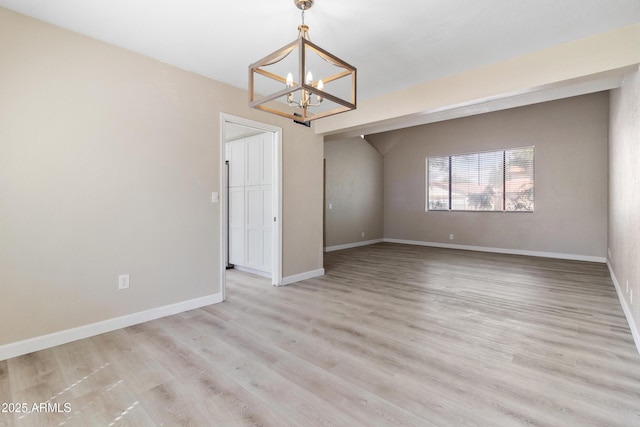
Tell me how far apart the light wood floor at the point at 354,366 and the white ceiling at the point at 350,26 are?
2.58m

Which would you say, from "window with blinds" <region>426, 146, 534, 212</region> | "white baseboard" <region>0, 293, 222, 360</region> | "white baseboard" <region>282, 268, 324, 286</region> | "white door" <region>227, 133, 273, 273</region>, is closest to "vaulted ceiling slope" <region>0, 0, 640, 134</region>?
"white door" <region>227, 133, 273, 273</region>

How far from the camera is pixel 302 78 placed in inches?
65.0

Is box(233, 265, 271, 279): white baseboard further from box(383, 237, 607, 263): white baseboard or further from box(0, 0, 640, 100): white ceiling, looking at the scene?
box(383, 237, 607, 263): white baseboard

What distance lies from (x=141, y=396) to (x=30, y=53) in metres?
2.69

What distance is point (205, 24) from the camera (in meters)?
2.40

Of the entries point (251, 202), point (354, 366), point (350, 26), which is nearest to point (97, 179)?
point (251, 202)

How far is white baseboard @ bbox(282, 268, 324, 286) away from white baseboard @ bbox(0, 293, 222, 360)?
3.76ft

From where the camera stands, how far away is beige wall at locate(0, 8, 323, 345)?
7.48 ft

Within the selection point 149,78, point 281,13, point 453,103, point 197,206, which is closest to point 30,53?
point 149,78

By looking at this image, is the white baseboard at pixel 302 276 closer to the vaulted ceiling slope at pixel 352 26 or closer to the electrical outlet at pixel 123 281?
the electrical outlet at pixel 123 281

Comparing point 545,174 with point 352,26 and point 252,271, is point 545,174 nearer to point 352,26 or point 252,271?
point 352,26

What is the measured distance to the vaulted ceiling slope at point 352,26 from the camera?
2170mm

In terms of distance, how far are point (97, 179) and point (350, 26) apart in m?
2.54

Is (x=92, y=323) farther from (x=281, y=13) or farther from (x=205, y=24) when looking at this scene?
(x=281, y=13)
